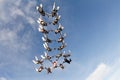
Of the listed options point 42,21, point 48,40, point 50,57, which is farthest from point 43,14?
point 50,57

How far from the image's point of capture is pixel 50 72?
65.1 meters

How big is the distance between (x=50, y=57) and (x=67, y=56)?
4367 mm

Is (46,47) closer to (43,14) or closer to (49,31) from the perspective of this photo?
(49,31)

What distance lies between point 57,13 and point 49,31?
16.6 feet

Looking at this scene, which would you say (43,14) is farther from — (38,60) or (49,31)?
(38,60)

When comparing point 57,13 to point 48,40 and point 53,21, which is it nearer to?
point 53,21

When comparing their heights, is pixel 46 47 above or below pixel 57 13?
below

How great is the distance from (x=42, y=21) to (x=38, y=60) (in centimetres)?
1012

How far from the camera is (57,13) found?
6250cm

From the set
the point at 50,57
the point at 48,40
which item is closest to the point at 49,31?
the point at 48,40

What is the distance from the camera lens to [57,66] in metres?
65.6

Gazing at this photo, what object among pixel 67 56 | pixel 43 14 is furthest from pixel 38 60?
pixel 43 14

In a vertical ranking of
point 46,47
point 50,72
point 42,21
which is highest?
point 42,21

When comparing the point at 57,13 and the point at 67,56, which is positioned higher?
the point at 57,13
